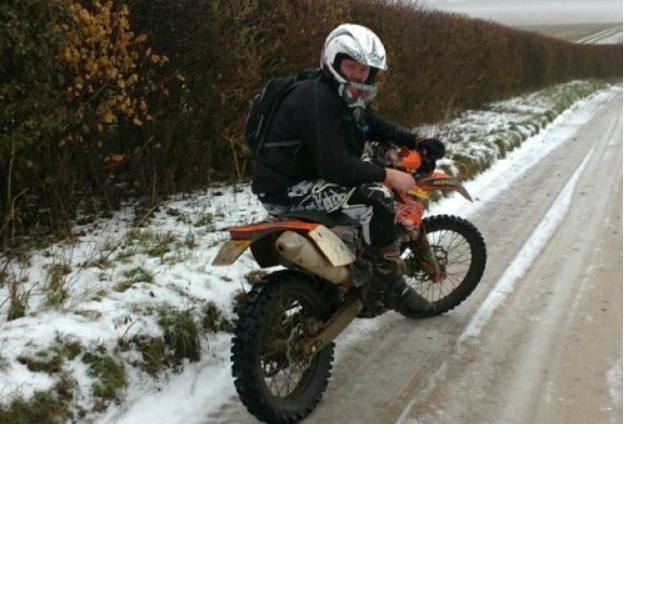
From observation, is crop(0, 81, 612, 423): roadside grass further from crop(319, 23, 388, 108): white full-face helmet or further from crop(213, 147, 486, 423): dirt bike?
crop(319, 23, 388, 108): white full-face helmet

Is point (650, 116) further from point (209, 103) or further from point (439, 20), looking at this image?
point (439, 20)

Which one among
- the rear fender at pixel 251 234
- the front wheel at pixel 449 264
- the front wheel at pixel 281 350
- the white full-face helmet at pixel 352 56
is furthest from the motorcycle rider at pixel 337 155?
the front wheel at pixel 449 264

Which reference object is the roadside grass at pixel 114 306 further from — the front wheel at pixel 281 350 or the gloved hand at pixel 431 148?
the gloved hand at pixel 431 148

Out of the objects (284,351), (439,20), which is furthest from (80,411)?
(439,20)

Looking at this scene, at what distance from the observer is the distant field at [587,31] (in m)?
3.19

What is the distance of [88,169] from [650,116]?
338 cm

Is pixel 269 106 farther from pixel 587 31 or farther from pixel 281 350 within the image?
pixel 587 31

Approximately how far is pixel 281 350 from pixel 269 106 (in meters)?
0.93

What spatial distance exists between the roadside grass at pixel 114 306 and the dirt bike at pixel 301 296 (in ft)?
1.87

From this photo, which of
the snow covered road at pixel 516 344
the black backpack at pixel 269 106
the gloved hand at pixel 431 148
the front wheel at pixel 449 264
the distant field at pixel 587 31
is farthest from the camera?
the front wheel at pixel 449 264

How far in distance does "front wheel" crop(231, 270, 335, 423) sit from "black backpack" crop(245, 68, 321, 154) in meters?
0.50

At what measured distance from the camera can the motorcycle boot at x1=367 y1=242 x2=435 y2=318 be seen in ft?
10.6

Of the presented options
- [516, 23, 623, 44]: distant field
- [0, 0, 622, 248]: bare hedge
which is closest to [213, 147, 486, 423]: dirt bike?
[516, 23, 623, 44]: distant field

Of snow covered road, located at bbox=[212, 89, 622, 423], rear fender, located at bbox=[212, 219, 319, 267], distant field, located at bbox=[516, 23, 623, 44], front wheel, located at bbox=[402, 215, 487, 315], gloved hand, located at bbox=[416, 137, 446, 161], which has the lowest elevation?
snow covered road, located at bbox=[212, 89, 622, 423]
